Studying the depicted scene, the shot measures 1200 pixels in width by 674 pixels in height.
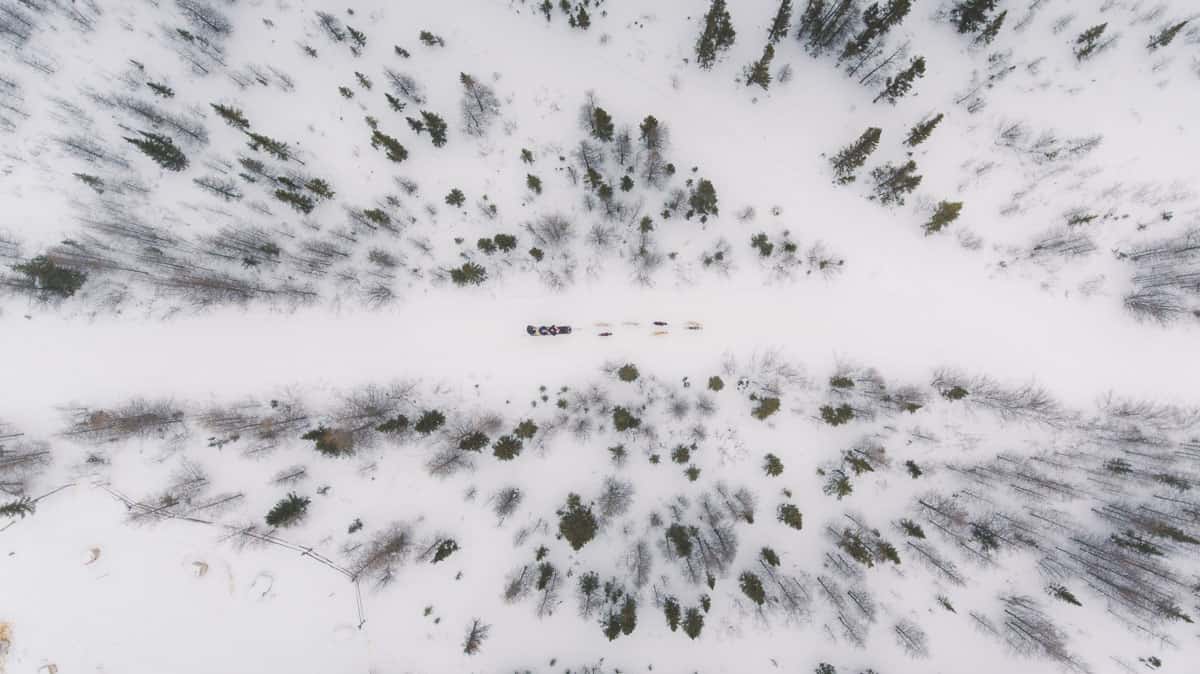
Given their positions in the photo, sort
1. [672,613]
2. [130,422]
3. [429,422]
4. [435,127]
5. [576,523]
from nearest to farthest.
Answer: [435,127] < [429,422] < [130,422] < [672,613] < [576,523]

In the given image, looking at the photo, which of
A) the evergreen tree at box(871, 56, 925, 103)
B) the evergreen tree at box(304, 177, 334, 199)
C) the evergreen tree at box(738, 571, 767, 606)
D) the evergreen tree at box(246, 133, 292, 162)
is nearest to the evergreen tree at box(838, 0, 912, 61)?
the evergreen tree at box(871, 56, 925, 103)

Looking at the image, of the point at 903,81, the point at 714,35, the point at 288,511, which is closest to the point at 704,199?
the point at 714,35

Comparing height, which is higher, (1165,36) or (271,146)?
(1165,36)

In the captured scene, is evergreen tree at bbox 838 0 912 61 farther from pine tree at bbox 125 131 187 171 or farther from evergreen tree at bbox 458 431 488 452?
pine tree at bbox 125 131 187 171

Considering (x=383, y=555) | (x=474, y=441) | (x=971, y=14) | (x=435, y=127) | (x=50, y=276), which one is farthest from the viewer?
(x=383, y=555)

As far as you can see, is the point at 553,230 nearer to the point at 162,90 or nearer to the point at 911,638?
the point at 162,90

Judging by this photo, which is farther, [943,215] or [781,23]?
[943,215]
